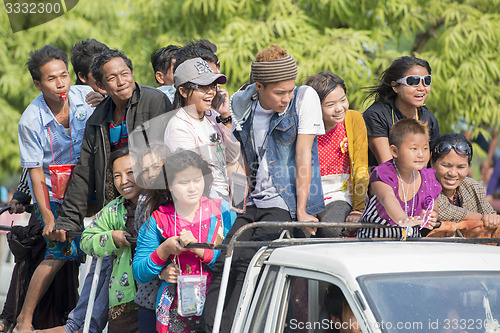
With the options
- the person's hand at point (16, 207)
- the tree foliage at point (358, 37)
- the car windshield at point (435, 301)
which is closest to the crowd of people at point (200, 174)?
the person's hand at point (16, 207)

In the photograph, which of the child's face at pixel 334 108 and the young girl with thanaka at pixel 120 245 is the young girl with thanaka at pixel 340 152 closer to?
the child's face at pixel 334 108

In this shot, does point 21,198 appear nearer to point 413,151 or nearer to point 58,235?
point 58,235

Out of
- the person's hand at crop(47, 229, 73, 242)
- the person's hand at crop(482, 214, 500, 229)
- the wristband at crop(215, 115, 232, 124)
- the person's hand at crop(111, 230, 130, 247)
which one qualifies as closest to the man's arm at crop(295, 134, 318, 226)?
the wristband at crop(215, 115, 232, 124)

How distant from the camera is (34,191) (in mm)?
5293

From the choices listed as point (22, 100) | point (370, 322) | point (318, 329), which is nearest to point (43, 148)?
point (318, 329)

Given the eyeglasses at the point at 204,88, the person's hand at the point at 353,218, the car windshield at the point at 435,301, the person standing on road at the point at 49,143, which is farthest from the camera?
the person standing on road at the point at 49,143

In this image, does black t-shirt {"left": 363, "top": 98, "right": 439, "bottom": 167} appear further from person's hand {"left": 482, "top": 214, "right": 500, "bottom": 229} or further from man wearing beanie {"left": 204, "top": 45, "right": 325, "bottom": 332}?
person's hand {"left": 482, "top": 214, "right": 500, "bottom": 229}

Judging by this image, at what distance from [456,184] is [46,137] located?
300 centimetres

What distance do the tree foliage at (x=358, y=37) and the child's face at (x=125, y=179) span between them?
4.60m

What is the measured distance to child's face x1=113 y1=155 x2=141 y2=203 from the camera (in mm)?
4352

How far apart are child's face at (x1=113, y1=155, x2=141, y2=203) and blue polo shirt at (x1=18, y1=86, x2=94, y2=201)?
3.46 ft

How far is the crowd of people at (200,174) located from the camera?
12.2ft

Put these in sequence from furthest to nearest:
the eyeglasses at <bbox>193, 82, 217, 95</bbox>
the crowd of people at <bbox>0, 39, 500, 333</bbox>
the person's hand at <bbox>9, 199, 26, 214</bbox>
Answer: the person's hand at <bbox>9, 199, 26, 214</bbox> → the eyeglasses at <bbox>193, 82, 217, 95</bbox> → the crowd of people at <bbox>0, 39, 500, 333</bbox>

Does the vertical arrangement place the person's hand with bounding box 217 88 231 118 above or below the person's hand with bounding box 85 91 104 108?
below
